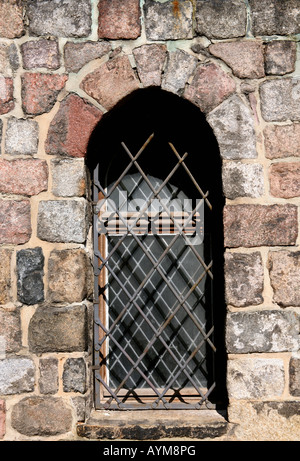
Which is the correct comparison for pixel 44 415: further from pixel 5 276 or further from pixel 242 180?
pixel 242 180

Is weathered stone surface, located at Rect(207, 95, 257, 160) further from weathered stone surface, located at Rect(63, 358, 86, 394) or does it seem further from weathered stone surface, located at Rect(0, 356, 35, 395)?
weathered stone surface, located at Rect(0, 356, 35, 395)

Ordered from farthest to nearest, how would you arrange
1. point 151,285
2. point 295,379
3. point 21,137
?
point 151,285 < point 21,137 < point 295,379

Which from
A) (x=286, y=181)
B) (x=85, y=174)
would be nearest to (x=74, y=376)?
(x=85, y=174)

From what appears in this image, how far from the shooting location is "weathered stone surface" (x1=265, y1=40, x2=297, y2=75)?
7.55 ft

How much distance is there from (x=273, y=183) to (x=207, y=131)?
0.44 m

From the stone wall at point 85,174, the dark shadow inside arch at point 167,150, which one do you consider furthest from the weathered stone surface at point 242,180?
the dark shadow inside arch at point 167,150

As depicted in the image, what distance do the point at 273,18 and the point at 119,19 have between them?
763 millimetres

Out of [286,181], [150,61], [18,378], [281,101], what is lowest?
[18,378]

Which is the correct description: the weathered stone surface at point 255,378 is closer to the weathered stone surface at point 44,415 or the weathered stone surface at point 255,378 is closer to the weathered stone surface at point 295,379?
the weathered stone surface at point 295,379

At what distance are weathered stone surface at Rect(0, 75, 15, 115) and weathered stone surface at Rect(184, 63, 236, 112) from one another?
2.84 ft

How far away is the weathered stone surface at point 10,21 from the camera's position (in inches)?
91.6

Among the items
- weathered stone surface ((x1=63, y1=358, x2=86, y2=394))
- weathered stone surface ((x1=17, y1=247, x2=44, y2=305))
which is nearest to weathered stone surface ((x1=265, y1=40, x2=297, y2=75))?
weathered stone surface ((x1=17, y1=247, x2=44, y2=305))

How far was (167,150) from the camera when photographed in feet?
8.39
